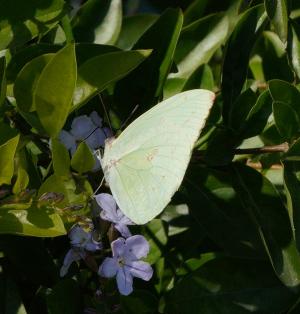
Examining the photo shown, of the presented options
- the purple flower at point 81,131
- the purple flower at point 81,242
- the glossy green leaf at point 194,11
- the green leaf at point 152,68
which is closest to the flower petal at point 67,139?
the purple flower at point 81,131

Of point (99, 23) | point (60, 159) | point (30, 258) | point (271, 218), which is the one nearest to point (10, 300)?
point (30, 258)

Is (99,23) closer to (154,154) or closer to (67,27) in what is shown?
(67,27)

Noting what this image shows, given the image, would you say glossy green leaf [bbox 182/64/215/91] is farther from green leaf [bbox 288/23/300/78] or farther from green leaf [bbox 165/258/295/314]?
green leaf [bbox 165/258/295/314]

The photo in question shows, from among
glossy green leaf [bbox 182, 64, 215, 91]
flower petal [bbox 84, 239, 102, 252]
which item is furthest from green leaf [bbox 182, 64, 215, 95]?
flower petal [bbox 84, 239, 102, 252]

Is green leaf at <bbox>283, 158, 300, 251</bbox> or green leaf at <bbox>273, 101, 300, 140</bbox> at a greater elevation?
green leaf at <bbox>273, 101, 300, 140</bbox>

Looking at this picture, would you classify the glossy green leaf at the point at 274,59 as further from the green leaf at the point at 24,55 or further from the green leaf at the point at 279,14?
the green leaf at the point at 24,55

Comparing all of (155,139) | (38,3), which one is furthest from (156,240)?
(38,3)

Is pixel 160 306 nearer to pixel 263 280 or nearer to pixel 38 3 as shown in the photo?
pixel 263 280
